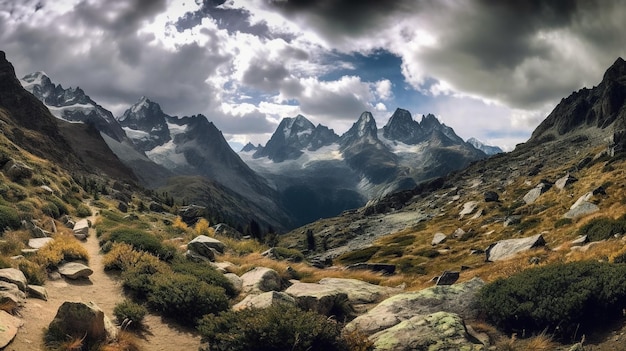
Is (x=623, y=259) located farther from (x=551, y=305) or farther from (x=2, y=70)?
(x=2, y=70)

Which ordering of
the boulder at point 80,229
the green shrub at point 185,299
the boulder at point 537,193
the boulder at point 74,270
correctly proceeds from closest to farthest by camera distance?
1. the green shrub at point 185,299
2. the boulder at point 74,270
3. the boulder at point 80,229
4. the boulder at point 537,193

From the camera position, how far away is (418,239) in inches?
3332

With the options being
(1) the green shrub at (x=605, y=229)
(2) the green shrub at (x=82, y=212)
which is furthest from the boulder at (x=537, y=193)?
(2) the green shrub at (x=82, y=212)

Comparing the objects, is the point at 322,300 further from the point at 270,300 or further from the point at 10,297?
the point at 10,297

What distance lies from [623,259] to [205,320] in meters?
16.0

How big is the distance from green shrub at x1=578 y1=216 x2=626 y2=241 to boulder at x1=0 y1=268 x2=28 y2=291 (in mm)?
33758

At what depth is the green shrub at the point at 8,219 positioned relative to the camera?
2298 centimetres

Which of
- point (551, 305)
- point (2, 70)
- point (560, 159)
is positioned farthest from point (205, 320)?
point (2, 70)

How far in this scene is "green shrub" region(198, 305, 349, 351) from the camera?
1097 centimetres

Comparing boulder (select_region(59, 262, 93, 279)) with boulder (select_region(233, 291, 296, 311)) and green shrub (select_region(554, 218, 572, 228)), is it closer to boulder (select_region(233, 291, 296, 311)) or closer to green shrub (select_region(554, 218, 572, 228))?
boulder (select_region(233, 291, 296, 311))

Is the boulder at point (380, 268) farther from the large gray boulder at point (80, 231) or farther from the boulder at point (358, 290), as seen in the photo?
the large gray boulder at point (80, 231)

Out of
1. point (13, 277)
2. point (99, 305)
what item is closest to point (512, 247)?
point (99, 305)

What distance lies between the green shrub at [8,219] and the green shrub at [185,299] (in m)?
12.5

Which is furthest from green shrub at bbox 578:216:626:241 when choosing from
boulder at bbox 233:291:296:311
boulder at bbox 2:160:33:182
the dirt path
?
boulder at bbox 2:160:33:182
